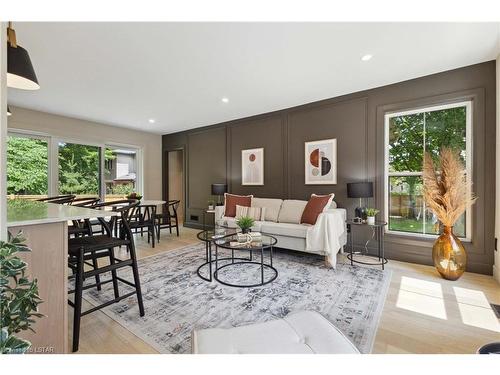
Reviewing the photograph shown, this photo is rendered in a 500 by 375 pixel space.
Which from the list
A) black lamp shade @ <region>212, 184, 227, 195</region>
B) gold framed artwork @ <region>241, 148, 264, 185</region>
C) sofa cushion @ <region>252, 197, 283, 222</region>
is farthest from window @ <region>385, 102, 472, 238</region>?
black lamp shade @ <region>212, 184, 227, 195</region>

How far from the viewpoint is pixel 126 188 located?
19.8ft

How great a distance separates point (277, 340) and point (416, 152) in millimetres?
3481

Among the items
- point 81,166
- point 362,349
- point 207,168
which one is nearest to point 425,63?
point 362,349

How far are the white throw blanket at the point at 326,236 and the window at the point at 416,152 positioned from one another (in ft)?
3.32

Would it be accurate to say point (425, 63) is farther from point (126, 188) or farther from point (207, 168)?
point (126, 188)

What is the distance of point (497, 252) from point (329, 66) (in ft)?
9.63

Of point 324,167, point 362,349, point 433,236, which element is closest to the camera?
point 362,349

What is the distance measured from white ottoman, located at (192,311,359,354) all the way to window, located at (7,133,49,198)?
5187 millimetres

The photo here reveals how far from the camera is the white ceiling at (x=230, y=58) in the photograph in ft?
7.09

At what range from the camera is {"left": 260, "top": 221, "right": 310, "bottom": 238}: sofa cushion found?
3.36 m

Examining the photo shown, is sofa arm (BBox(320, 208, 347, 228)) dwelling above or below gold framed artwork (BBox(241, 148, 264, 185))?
below

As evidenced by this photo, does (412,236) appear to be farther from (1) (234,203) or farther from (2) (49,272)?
(2) (49,272)

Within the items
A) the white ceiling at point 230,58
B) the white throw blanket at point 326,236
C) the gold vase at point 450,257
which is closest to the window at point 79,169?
the white ceiling at point 230,58

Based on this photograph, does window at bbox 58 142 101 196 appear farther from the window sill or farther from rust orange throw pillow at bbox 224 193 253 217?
the window sill
